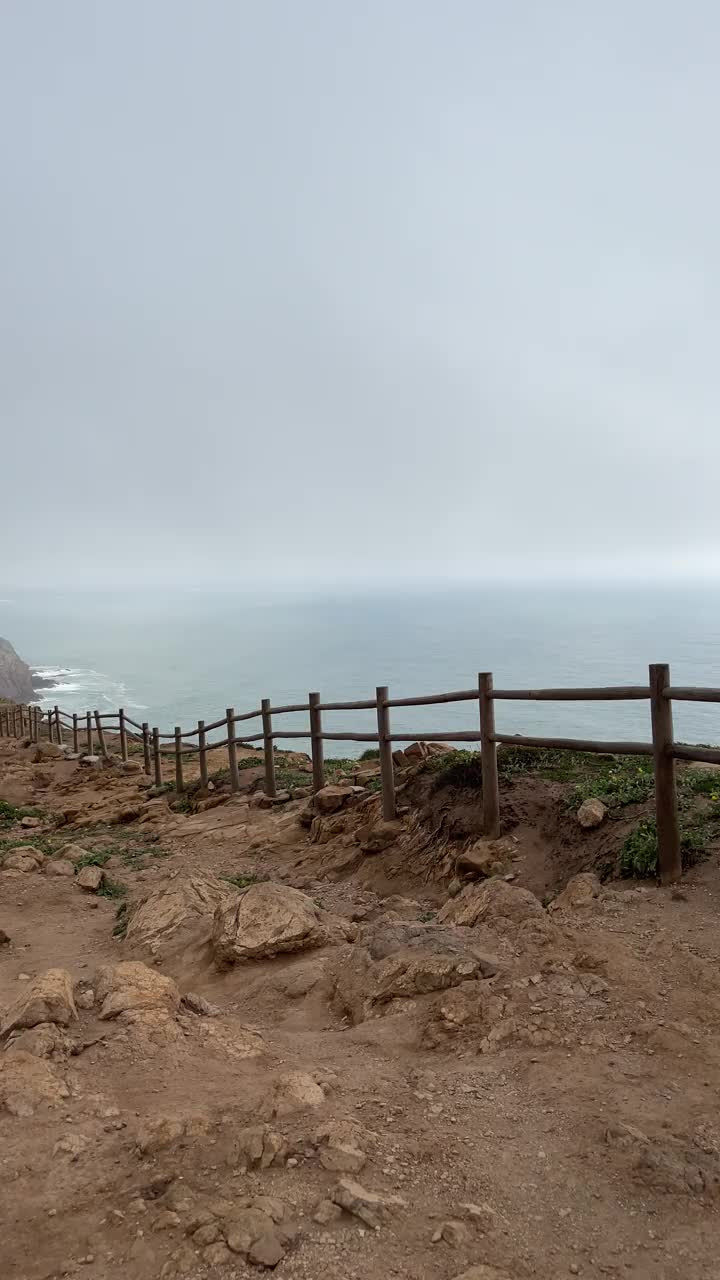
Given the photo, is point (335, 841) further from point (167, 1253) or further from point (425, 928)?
point (167, 1253)

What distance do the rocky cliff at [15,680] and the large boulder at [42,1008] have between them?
7090 cm

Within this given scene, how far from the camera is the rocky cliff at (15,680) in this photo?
7119cm

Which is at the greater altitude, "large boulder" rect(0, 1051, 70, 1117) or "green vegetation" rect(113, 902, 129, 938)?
"large boulder" rect(0, 1051, 70, 1117)

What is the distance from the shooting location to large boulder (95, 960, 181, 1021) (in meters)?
4.02

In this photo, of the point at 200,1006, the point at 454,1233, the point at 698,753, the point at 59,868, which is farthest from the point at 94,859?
the point at 454,1233

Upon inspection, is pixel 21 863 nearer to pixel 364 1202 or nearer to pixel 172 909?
pixel 172 909

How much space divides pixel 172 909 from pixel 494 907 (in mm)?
2829

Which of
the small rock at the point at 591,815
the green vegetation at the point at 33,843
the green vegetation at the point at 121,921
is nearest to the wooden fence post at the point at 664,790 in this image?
the small rock at the point at 591,815

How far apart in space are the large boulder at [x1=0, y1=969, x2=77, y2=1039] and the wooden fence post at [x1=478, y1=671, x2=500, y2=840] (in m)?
3.87

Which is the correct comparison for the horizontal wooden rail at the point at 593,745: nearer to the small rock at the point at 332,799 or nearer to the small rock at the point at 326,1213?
the small rock at the point at 332,799

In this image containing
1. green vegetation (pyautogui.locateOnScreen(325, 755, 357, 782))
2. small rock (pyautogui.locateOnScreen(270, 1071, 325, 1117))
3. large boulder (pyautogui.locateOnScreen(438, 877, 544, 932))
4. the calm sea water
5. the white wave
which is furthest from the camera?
the white wave

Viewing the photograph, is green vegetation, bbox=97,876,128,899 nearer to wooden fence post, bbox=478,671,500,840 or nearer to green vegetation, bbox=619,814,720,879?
wooden fence post, bbox=478,671,500,840

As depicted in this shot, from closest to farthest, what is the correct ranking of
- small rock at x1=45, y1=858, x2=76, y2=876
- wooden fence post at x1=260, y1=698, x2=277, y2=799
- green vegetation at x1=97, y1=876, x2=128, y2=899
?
green vegetation at x1=97, y1=876, x2=128, y2=899, small rock at x1=45, y1=858, x2=76, y2=876, wooden fence post at x1=260, y1=698, x2=277, y2=799

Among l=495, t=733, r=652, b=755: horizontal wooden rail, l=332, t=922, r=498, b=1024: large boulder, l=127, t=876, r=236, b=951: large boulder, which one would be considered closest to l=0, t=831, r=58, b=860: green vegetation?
l=127, t=876, r=236, b=951: large boulder
